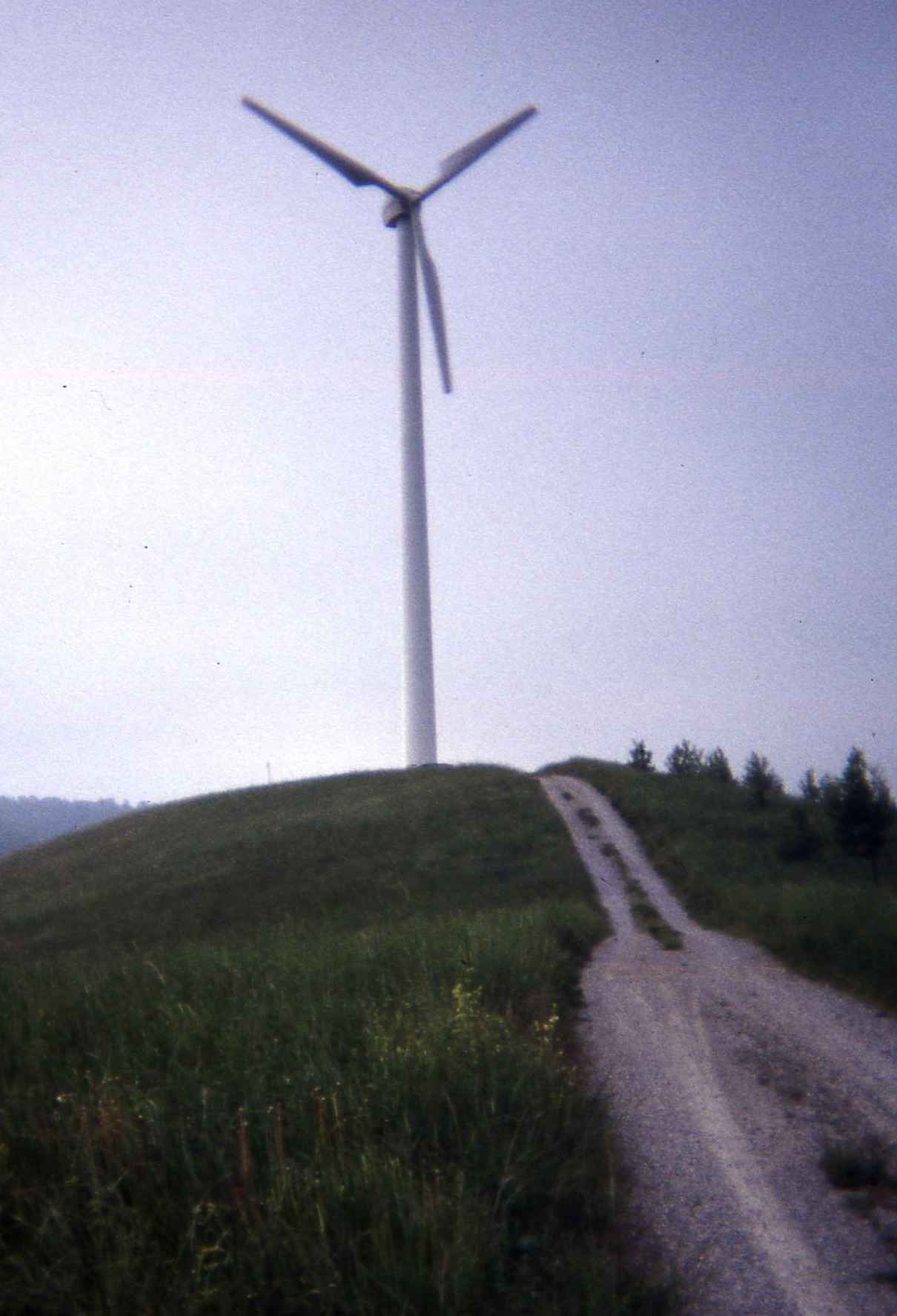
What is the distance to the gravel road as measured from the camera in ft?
17.4

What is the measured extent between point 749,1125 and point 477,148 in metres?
46.6

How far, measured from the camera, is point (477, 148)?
139ft

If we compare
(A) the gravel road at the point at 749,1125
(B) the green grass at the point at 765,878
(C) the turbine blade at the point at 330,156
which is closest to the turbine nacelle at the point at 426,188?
(C) the turbine blade at the point at 330,156

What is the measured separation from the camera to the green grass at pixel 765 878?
14.2m

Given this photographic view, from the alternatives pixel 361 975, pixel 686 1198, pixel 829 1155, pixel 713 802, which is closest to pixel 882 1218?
pixel 829 1155

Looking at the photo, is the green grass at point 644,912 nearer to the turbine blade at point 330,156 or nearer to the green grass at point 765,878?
the green grass at point 765,878

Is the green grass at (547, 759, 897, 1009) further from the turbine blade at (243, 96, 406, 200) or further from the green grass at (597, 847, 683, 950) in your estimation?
the turbine blade at (243, 96, 406, 200)

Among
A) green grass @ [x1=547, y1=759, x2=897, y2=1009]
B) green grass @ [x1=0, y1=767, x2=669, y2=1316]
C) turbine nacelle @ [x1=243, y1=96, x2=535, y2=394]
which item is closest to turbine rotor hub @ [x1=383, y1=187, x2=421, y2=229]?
turbine nacelle @ [x1=243, y1=96, x2=535, y2=394]

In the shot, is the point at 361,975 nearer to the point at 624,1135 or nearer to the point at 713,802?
the point at 624,1135

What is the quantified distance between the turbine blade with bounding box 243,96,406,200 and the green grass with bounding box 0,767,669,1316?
41.7 meters

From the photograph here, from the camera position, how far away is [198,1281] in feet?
14.6

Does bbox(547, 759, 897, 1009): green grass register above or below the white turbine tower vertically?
below

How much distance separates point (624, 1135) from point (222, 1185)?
3.68 metres

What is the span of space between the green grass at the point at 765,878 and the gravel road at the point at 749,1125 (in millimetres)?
Answer: 1071
